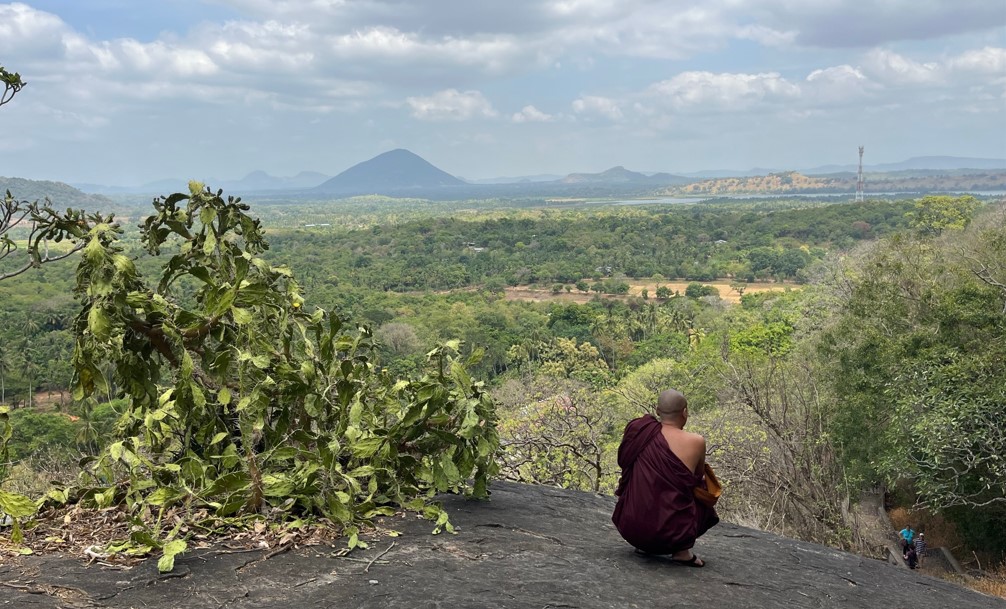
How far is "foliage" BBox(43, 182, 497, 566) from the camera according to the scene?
3855 mm

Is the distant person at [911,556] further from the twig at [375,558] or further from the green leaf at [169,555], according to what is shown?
the green leaf at [169,555]

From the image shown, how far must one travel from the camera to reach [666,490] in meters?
3.78

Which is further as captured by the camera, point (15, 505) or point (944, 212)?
point (944, 212)

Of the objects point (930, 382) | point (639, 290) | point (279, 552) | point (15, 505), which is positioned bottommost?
point (639, 290)

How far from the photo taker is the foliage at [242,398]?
386 centimetres

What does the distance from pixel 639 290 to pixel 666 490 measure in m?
85.1

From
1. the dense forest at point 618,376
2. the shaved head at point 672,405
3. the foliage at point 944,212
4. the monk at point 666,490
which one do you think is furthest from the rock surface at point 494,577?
the foliage at point 944,212

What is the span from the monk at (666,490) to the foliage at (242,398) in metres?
0.99

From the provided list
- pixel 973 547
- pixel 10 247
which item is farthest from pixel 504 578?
pixel 973 547

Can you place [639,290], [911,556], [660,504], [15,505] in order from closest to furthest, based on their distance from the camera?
[15,505] → [660,504] → [911,556] → [639,290]

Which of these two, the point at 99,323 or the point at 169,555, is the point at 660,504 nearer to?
the point at 169,555

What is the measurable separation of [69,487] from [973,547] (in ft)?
52.7

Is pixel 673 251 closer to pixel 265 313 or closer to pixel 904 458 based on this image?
pixel 904 458

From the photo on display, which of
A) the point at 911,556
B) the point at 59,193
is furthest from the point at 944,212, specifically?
the point at 59,193
